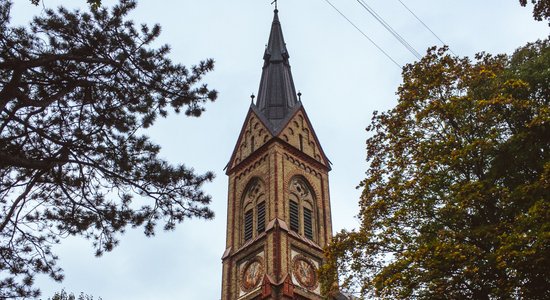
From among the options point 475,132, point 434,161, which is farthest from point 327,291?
point 475,132

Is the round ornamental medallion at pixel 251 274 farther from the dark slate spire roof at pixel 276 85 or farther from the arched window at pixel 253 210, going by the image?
the dark slate spire roof at pixel 276 85

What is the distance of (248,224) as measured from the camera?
33.9 meters

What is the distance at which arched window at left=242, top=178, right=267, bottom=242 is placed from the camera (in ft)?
108

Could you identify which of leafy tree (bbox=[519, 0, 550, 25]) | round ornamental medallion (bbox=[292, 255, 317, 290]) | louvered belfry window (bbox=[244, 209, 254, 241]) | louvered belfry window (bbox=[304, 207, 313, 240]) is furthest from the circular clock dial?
leafy tree (bbox=[519, 0, 550, 25])

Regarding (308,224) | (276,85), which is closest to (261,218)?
(308,224)

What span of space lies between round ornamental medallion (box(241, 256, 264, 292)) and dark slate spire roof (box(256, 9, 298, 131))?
8.83 m

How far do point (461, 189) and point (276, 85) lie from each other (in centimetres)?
3005

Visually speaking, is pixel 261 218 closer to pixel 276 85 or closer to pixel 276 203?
pixel 276 203

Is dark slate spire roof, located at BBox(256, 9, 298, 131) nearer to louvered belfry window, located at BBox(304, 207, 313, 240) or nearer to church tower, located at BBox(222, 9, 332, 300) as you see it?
church tower, located at BBox(222, 9, 332, 300)

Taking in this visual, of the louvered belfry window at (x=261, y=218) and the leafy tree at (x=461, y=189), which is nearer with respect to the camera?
the leafy tree at (x=461, y=189)

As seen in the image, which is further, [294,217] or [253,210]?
[253,210]

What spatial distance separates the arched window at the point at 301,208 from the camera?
32875 mm

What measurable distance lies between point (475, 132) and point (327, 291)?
205 inches

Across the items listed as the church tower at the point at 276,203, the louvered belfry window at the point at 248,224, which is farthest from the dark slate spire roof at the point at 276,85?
the louvered belfry window at the point at 248,224
